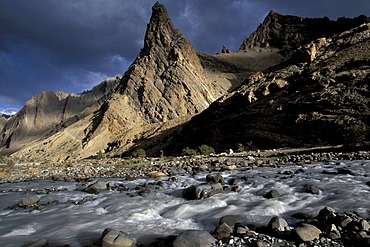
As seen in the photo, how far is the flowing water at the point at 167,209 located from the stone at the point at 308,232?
1.07 metres

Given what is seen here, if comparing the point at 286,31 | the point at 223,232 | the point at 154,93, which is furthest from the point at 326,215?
the point at 286,31

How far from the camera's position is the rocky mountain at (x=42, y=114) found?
105938 mm

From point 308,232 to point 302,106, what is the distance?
24.1 meters

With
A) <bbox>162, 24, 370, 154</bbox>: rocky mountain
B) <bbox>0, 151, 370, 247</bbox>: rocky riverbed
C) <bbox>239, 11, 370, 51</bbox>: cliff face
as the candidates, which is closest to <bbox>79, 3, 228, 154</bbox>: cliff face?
<bbox>162, 24, 370, 154</bbox>: rocky mountain

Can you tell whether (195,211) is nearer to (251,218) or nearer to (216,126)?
(251,218)

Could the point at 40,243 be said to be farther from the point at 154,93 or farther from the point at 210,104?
the point at 154,93

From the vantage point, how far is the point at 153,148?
41375mm

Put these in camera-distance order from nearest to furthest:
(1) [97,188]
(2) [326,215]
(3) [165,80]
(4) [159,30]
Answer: (2) [326,215], (1) [97,188], (3) [165,80], (4) [159,30]

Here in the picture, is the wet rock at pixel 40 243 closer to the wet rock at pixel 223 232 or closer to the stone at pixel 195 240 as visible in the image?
the stone at pixel 195 240

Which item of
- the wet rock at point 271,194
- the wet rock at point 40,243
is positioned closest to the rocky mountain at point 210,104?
the wet rock at point 271,194

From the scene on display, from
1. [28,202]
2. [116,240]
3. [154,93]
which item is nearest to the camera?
[116,240]

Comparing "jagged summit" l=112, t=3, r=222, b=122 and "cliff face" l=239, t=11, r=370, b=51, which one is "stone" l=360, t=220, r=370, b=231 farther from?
"cliff face" l=239, t=11, r=370, b=51

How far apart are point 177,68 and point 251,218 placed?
54155 millimetres

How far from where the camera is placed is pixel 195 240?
5.21 metres
